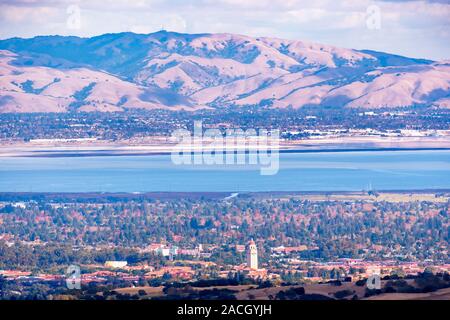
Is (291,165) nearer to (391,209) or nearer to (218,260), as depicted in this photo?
(391,209)

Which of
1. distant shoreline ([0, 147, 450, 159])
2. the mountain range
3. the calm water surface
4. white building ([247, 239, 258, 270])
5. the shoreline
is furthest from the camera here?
the mountain range

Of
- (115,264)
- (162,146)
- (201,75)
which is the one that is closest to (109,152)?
(162,146)

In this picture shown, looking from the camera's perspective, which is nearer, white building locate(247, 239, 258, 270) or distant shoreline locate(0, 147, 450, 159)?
white building locate(247, 239, 258, 270)

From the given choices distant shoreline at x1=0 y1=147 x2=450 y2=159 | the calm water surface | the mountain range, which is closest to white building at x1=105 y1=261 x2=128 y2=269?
the calm water surface

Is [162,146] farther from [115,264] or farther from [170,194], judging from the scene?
[115,264]

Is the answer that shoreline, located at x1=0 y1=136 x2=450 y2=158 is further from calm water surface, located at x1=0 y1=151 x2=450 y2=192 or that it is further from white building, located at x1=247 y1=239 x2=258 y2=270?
white building, located at x1=247 y1=239 x2=258 y2=270

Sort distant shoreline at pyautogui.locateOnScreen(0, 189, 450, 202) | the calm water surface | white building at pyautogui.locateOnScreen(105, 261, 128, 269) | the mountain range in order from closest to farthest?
white building at pyautogui.locateOnScreen(105, 261, 128, 269) < distant shoreline at pyautogui.locateOnScreen(0, 189, 450, 202) < the calm water surface < the mountain range

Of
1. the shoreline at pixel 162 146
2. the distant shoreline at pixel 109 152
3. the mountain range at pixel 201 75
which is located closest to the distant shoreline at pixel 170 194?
the distant shoreline at pixel 109 152
